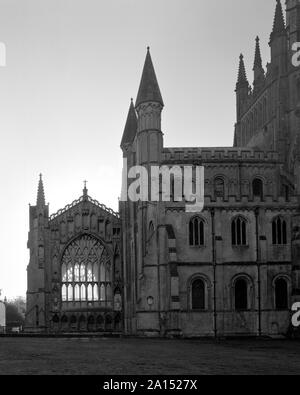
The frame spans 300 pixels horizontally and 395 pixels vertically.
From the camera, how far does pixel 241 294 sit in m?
63.7

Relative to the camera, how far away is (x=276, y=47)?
75.4m

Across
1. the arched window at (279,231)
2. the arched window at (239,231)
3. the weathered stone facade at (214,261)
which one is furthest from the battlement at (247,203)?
the arched window at (239,231)

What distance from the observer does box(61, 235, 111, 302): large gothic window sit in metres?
84.6

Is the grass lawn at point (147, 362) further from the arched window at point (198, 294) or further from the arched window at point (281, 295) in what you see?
the arched window at point (281, 295)

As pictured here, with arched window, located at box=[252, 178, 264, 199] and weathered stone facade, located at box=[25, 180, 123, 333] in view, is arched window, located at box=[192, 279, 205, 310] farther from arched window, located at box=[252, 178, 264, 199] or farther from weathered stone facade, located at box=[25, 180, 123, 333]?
weathered stone facade, located at box=[25, 180, 123, 333]

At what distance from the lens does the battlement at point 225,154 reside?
72.2m

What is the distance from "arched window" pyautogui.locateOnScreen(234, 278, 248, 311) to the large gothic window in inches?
975

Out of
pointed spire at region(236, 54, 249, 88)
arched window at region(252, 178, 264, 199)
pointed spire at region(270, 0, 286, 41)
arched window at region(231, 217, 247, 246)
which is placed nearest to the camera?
arched window at region(231, 217, 247, 246)

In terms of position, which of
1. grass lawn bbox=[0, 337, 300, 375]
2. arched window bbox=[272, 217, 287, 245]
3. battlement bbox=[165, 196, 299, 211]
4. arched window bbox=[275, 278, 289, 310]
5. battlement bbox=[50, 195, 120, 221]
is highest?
battlement bbox=[50, 195, 120, 221]

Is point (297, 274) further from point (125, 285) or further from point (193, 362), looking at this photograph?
point (193, 362)

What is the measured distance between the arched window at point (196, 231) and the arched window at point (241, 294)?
472cm

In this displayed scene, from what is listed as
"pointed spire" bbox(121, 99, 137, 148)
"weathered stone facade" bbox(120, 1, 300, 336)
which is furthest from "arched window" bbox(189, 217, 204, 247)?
A: "pointed spire" bbox(121, 99, 137, 148)
